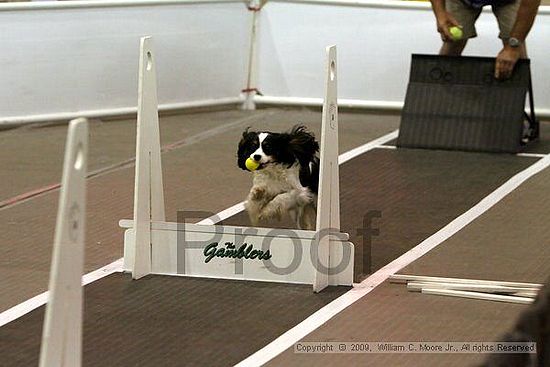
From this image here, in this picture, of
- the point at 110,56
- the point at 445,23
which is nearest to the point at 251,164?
the point at 445,23

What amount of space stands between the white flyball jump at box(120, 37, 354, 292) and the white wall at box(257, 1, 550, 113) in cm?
511

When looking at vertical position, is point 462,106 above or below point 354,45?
below

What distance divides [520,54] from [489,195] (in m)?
1.84

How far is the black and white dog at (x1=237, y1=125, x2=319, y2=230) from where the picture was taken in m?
5.94

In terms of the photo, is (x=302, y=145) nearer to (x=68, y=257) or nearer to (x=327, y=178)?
(x=327, y=178)

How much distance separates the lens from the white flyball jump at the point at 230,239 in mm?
5695

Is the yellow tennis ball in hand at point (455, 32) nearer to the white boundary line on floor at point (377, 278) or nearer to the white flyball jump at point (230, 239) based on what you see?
the white boundary line on floor at point (377, 278)

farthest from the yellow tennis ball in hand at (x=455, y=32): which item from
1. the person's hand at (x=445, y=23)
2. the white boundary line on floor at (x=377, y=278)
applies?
the white boundary line on floor at (x=377, y=278)

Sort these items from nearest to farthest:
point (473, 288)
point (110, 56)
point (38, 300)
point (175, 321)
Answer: point (175, 321)
point (38, 300)
point (473, 288)
point (110, 56)

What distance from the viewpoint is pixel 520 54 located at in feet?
30.4

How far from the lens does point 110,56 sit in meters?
10.3

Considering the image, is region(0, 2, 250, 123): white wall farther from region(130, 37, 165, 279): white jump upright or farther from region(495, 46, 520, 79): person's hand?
region(130, 37, 165, 279): white jump upright

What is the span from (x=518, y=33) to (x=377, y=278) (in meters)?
3.79

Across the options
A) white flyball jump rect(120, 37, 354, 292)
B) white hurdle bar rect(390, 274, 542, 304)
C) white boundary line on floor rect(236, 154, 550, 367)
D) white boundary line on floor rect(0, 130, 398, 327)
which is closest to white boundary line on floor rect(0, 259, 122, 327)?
white boundary line on floor rect(0, 130, 398, 327)
